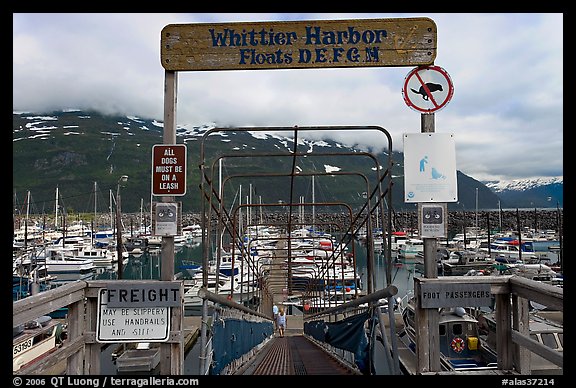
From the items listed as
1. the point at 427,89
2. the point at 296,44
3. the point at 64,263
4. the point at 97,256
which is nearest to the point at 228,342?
the point at 296,44

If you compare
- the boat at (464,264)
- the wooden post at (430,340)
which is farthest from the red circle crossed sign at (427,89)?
the boat at (464,264)

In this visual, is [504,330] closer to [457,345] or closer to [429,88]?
[429,88]

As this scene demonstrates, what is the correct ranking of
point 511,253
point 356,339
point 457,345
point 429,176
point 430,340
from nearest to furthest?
point 430,340 → point 429,176 → point 356,339 → point 457,345 → point 511,253

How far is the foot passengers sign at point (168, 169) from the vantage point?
3.74 metres

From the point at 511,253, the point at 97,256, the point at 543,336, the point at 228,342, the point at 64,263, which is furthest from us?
the point at 511,253

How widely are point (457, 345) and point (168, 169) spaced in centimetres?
1339

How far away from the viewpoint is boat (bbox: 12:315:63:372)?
12750 mm

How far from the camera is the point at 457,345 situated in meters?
13.9

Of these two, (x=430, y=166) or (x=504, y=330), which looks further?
(x=430, y=166)

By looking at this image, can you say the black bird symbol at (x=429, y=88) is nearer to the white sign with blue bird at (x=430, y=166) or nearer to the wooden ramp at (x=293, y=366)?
the white sign with blue bird at (x=430, y=166)

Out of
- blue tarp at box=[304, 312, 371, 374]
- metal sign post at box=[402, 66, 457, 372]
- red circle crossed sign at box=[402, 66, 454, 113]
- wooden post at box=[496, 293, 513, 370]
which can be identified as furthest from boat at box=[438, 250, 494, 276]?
red circle crossed sign at box=[402, 66, 454, 113]

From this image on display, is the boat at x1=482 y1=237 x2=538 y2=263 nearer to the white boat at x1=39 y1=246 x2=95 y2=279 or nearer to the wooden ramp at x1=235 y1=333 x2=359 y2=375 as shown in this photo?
the wooden ramp at x1=235 y1=333 x2=359 y2=375

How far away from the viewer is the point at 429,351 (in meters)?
3.39

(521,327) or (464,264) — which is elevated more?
(521,327)
